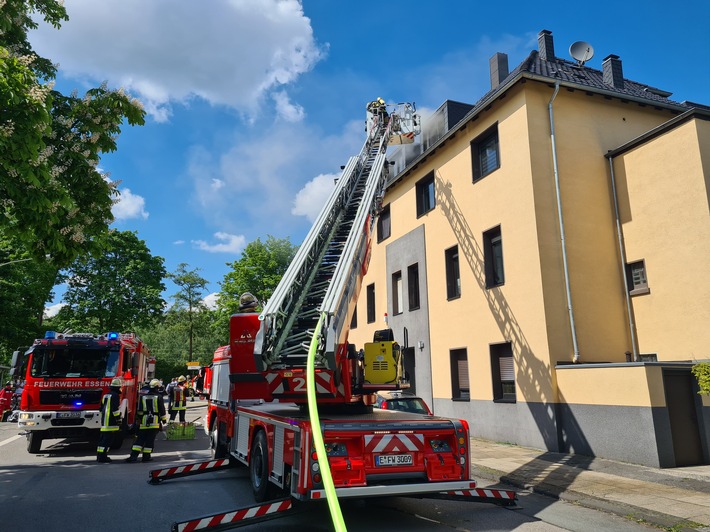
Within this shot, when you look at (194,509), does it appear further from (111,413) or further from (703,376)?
(703,376)

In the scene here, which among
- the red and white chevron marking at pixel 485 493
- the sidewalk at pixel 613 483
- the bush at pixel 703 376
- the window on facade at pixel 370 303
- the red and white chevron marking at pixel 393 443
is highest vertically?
the window on facade at pixel 370 303

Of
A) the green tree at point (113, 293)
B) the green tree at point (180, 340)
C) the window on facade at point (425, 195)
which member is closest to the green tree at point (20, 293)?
the green tree at point (113, 293)

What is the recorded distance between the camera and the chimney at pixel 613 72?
15883 millimetres

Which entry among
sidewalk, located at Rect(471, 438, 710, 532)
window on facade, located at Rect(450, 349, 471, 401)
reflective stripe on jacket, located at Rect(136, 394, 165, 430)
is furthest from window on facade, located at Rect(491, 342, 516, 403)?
reflective stripe on jacket, located at Rect(136, 394, 165, 430)

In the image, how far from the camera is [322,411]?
7.47m

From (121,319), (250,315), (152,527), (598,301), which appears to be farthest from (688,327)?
(121,319)

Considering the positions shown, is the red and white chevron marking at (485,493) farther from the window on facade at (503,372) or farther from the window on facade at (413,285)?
the window on facade at (413,285)

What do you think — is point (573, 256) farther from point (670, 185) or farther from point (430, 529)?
point (430, 529)

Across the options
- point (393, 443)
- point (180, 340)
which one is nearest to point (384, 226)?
point (393, 443)

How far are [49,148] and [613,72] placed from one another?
15.4 meters

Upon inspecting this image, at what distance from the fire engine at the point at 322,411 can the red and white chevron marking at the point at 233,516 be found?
1 centimetres

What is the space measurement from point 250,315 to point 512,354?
6752mm

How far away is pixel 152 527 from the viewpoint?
6.08 m

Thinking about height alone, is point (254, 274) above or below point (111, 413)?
above
